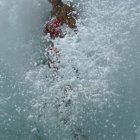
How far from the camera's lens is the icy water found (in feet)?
29.9

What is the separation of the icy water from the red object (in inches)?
10.5

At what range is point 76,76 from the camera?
10.1 meters

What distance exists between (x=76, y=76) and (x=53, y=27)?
2024 millimetres

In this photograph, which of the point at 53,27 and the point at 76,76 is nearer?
the point at 76,76

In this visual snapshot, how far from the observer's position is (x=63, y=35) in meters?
11.2

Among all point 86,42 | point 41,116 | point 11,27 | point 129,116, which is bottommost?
point 129,116

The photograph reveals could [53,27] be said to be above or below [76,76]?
above

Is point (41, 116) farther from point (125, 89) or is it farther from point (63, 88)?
point (125, 89)

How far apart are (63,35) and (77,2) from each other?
56.5 inches

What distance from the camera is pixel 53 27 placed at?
37.3ft

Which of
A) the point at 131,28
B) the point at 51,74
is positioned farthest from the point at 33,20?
the point at 131,28

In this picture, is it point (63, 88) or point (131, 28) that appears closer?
point (63, 88)

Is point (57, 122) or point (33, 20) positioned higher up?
point (33, 20)

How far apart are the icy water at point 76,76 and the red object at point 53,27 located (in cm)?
27
